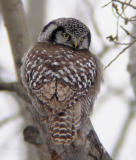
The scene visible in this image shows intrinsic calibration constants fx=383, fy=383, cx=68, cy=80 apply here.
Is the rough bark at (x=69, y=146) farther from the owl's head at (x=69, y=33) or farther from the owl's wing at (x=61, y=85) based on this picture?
the owl's head at (x=69, y=33)

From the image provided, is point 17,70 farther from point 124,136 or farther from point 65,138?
point 124,136

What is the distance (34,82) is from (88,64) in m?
0.75

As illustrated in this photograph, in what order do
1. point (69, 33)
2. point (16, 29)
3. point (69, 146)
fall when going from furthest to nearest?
1. point (69, 33)
2. point (16, 29)
3. point (69, 146)

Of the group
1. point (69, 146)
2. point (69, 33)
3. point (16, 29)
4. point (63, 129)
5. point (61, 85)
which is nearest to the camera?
point (63, 129)

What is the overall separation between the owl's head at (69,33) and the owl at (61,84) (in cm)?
20

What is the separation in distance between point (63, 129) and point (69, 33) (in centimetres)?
174

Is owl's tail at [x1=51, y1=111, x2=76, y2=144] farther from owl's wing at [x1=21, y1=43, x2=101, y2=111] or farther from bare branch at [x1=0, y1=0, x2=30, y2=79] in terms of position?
bare branch at [x1=0, y1=0, x2=30, y2=79]

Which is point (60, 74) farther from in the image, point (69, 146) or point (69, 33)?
point (69, 33)

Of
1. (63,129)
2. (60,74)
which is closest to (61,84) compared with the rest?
(60,74)

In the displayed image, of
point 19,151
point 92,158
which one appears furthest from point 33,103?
point 19,151

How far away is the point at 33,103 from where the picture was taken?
4105 millimetres

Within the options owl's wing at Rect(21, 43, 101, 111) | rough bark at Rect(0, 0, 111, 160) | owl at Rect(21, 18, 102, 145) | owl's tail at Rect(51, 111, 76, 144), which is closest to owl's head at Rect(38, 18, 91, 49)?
owl at Rect(21, 18, 102, 145)

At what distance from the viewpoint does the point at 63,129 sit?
3.79 m

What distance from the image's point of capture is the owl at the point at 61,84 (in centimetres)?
386
